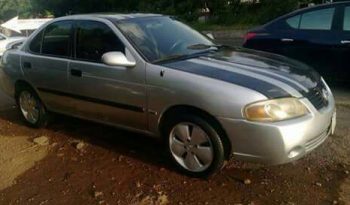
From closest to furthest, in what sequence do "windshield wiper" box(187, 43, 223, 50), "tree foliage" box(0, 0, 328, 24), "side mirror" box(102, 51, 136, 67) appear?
"side mirror" box(102, 51, 136, 67) → "windshield wiper" box(187, 43, 223, 50) → "tree foliage" box(0, 0, 328, 24)

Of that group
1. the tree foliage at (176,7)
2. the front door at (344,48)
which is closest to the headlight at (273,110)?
the front door at (344,48)

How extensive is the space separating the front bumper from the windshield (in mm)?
1181

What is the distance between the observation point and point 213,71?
4426mm

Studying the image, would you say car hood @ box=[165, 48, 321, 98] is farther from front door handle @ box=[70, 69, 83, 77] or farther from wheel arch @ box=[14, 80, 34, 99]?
wheel arch @ box=[14, 80, 34, 99]

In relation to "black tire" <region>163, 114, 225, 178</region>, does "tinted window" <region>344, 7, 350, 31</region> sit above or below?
above

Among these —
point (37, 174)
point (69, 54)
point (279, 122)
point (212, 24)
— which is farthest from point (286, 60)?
point (212, 24)

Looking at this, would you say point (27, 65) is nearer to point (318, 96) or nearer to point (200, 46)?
point (200, 46)

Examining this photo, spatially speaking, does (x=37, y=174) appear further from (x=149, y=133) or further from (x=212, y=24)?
(x=212, y=24)

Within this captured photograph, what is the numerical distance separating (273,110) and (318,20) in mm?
4076

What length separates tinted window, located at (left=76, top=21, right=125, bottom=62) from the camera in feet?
16.7

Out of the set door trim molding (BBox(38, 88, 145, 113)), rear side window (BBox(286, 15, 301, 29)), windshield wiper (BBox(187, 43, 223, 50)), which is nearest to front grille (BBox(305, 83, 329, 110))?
windshield wiper (BBox(187, 43, 223, 50))

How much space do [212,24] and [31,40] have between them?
19.7 m

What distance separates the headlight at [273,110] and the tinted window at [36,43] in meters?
3.25

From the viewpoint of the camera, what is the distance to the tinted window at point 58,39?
18.6 feet
